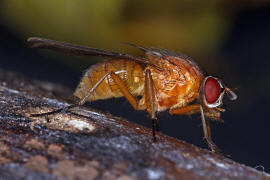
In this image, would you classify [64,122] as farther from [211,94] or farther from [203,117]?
[211,94]

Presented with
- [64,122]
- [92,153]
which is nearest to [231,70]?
[64,122]

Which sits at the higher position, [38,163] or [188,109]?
[188,109]

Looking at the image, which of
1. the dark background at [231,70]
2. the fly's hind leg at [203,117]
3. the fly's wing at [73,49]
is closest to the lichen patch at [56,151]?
the fly's wing at [73,49]

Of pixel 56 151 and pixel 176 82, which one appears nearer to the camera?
pixel 56 151

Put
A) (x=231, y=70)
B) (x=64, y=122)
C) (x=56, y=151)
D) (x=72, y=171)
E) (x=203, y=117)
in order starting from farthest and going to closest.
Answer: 1. (x=231, y=70)
2. (x=203, y=117)
3. (x=64, y=122)
4. (x=56, y=151)
5. (x=72, y=171)

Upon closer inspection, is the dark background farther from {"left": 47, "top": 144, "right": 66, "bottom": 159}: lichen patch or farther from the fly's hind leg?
{"left": 47, "top": 144, "right": 66, "bottom": 159}: lichen patch

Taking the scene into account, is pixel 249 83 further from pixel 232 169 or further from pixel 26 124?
pixel 26 124

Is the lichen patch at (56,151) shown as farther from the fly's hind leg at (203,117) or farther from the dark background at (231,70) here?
the dark background at (231,70)

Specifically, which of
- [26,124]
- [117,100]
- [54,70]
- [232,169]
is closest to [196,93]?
[117,100]
